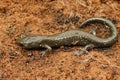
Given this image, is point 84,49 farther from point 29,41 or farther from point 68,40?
point 29,41

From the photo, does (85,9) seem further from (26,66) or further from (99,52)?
(26,66)

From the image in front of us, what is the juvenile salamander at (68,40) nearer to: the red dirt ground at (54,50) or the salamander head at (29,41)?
the salamander head at (29,41)

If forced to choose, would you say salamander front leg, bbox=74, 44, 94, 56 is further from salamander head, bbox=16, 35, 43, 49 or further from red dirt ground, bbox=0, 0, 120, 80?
salamander head, bbox=16, 35, 43, 49

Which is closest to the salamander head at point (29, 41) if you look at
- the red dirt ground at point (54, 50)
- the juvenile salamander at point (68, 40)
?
the juvenile salamander at point (68, 40)

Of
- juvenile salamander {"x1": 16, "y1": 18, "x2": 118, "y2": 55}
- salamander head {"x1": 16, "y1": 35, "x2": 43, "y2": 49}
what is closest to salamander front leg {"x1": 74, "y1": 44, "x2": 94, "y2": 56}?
juvenile salamander {"x1": 16, "y1": 18, "x2": 118, "y2": 55}

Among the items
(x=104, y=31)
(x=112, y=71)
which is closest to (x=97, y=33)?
(x=104, y=31)
